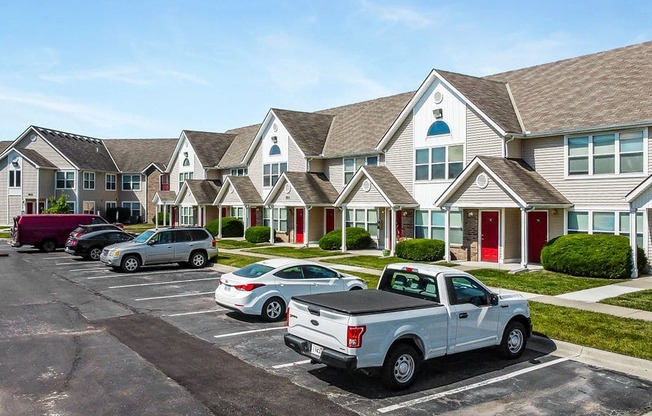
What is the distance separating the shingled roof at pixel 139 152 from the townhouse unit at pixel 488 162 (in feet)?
94.5

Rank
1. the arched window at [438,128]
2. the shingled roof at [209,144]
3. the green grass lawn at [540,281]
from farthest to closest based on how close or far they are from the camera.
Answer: the shingled roof at [209,144] → the arched window at [438,128] → the green grass lawn at [540,281]

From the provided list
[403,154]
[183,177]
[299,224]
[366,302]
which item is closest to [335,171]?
[299,224]

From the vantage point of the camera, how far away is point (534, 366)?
9.80m

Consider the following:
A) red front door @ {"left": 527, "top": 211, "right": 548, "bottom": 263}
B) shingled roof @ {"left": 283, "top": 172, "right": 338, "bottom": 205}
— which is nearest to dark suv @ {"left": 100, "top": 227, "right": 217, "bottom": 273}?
shingled roof @ {"left": 283, "top": 172, "right": 338, "bottom": 205}

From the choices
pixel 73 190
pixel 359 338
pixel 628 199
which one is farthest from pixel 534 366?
pixel 73 190

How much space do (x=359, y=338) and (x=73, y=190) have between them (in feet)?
172

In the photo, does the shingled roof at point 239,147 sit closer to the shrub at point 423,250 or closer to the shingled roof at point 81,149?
the shingled roof at point 81,149

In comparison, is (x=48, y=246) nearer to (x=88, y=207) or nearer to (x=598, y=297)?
(x=88, y=207)

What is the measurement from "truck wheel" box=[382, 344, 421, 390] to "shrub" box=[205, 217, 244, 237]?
3318 cm

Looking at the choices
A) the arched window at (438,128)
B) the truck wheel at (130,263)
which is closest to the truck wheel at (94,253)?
the truck wheel at (130,263)

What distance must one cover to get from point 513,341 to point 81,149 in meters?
56.6

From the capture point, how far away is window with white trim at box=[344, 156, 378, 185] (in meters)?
31.5

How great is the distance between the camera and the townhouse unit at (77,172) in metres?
51.7

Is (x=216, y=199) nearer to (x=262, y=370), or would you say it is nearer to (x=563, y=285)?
(x=563, y=285)
